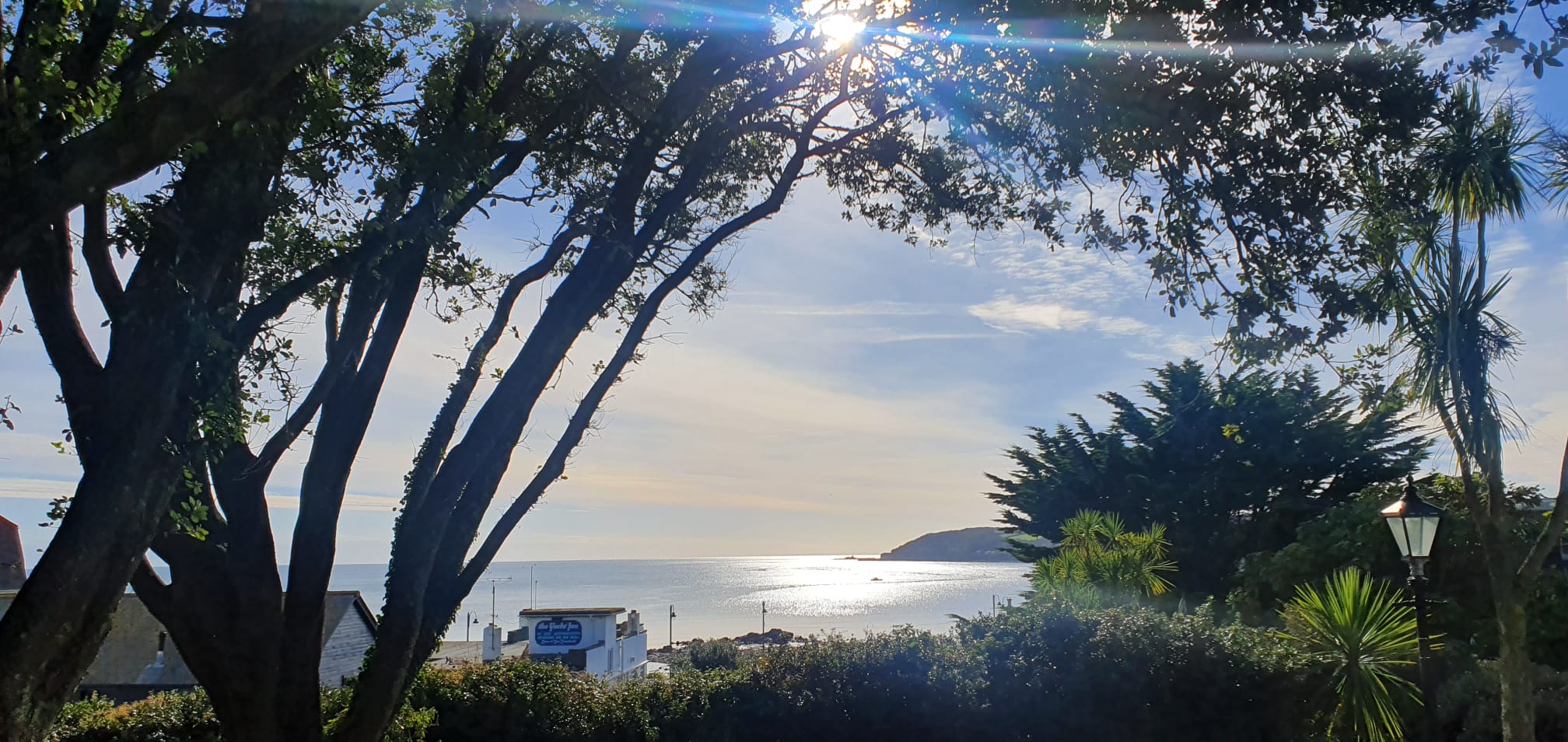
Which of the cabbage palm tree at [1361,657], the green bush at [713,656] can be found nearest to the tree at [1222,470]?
the green bush at [713,656]

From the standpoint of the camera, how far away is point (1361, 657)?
9.38 m

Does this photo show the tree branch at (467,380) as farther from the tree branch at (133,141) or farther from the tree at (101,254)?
the tree branch at (133,141)

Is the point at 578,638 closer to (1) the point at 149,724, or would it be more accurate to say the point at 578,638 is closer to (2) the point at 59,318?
(1) the point at 149,724

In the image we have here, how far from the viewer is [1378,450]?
23766 mm

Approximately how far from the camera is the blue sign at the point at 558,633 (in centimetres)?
2384

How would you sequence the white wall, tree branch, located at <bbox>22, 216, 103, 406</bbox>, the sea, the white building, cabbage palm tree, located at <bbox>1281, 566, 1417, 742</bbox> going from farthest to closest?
the sea
the white building
the white wall
cabbage palm tree, located at <bbox>1281, 566, 1417, 742</bbox>
tree branch, located at <bbox>22, 216, 103, 406</bbox>

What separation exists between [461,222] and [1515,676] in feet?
29.3

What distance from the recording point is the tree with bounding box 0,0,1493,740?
4.05 meters

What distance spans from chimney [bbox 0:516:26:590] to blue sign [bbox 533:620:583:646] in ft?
37.7

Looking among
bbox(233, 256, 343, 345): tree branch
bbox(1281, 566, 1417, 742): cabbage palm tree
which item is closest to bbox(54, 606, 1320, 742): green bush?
bbox(1281, 566, 1417, 742): cabbage palm tree

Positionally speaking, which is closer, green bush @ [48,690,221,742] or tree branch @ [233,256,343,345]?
tree branch @ [233,256,343,345]

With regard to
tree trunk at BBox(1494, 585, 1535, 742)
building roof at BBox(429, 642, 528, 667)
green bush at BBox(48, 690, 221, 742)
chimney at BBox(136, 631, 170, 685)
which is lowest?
building roof at BBox(429, 642, 528, 667)

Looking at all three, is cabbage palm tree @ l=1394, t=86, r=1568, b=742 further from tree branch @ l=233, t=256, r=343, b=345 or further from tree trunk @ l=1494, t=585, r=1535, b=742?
tree branch @ l=233, t=256, r=343, b=345

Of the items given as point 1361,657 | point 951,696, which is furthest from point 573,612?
point 1361,657
